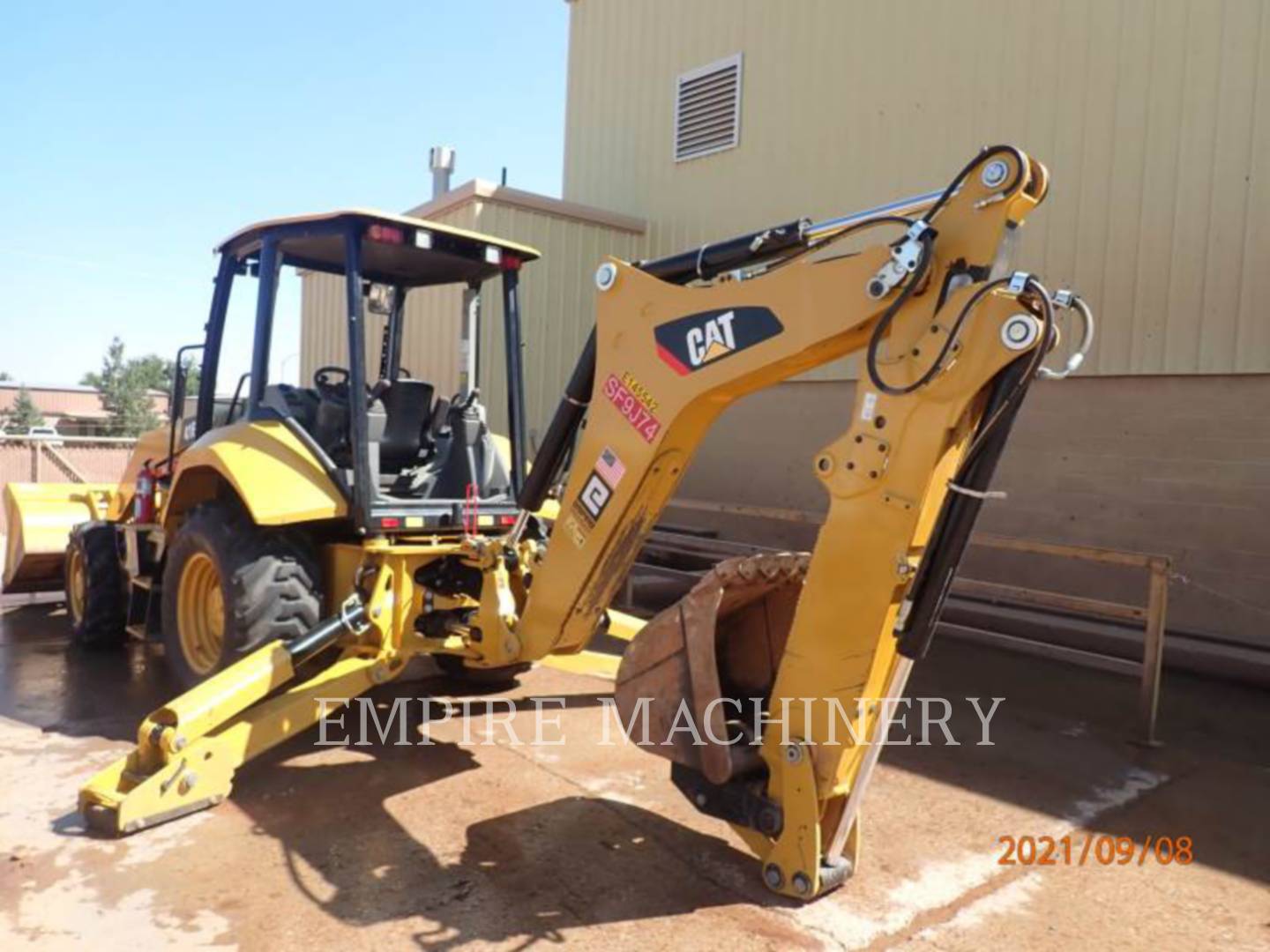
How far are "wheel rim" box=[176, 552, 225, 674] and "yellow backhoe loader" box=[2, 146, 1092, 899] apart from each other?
0.6 inches

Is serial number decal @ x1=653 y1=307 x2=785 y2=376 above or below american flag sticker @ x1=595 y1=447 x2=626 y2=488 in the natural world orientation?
above

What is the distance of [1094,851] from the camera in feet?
11.8

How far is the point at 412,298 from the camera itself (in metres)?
8.05

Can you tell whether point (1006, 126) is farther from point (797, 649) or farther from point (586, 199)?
point (797, 649)

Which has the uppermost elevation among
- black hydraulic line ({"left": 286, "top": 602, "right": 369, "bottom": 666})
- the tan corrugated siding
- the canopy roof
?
the tan corrugated siding

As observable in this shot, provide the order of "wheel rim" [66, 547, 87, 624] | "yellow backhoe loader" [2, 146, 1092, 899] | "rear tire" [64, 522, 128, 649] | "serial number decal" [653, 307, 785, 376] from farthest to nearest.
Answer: "wheel rim" [66, 547, 87, 624] → "rear tire" [64, 522, 128, 649] → "serial number decal" [653, 307, 785, 376] → "yellow backhoe loader" [2, 146, 1092, 899]

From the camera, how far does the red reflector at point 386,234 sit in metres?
4.34

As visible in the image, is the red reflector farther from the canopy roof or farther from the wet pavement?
the wet pavement

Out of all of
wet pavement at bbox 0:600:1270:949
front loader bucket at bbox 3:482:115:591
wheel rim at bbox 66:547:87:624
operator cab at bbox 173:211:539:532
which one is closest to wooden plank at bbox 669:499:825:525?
wet pavement at bbox 0:600:1270:949

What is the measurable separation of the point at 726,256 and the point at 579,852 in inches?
86.6

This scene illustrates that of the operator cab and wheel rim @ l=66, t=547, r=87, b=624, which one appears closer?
the operator cab


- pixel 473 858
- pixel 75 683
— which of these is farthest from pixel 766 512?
pixel 75 683

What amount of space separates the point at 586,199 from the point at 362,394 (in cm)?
770

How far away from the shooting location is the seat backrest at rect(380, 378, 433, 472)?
476 centimetres
